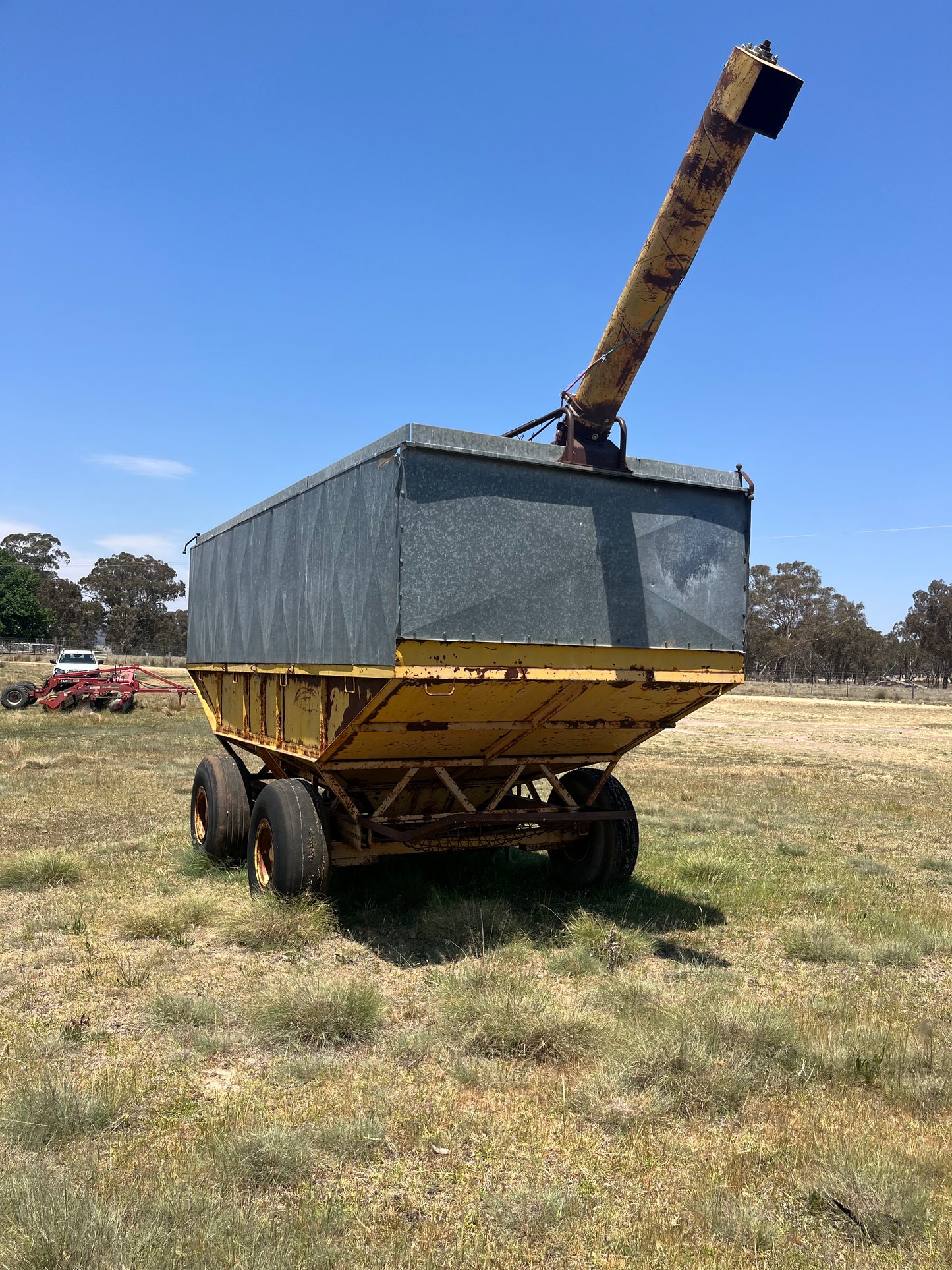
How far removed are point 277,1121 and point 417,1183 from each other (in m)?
0.76

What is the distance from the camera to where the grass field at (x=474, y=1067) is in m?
3.34

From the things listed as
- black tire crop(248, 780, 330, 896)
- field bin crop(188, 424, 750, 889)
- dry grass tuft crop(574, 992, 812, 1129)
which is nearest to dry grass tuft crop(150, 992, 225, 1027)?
black tire crop(248, 780, 330, 896)

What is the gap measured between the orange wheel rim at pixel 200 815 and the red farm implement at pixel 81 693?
18.2 m

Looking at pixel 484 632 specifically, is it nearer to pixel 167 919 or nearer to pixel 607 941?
pixel 607 941

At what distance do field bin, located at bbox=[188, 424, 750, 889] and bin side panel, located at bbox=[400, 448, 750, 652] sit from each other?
13 millimetres

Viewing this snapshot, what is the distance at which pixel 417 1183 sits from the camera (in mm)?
3680

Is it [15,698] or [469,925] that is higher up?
[15,698]

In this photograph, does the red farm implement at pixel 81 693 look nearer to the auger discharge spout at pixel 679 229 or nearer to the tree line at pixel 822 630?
the auger discharge spout at pixel 679 229

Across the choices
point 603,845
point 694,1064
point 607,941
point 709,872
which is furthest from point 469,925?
point 709,872

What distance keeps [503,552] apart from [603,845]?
3.17 metres

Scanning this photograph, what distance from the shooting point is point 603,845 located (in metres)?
8.12

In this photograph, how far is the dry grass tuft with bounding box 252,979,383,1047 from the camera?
5.08 metres

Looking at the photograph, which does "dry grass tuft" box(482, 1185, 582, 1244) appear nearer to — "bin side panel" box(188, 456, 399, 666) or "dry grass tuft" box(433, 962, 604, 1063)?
"dry grass tuft" box(433, 962, 604, 1063)

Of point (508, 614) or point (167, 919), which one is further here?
point (167, 919)
